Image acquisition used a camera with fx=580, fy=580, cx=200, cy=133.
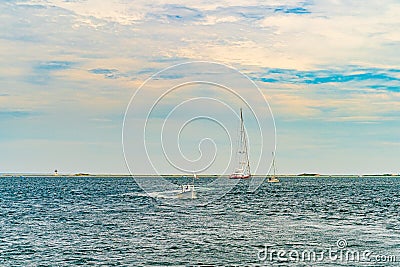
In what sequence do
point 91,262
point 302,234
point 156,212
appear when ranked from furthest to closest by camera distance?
point 156,212 < point 302,234 < point 91,262

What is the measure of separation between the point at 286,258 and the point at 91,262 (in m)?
14.9

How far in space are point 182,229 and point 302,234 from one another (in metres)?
12.9

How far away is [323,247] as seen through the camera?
48.9 metres

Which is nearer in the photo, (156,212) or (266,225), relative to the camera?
(266,225)

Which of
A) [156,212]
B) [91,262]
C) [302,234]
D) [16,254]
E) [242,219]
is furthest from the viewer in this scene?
[156,212]

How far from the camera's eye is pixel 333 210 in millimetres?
87250

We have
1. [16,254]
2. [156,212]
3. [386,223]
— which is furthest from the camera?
[156,212]

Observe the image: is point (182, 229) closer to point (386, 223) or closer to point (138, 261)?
point (138, 261)

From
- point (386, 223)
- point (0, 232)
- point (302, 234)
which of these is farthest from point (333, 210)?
point (0, 232)

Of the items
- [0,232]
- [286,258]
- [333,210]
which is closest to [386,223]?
[333,210]

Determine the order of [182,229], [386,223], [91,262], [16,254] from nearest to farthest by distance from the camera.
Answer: [91,262], [16,254], [182,229], [386,223]

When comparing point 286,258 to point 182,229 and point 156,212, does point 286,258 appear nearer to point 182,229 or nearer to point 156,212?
point 182,229

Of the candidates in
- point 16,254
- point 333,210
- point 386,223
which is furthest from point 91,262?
point 333,210

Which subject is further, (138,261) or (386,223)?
(386,223)
